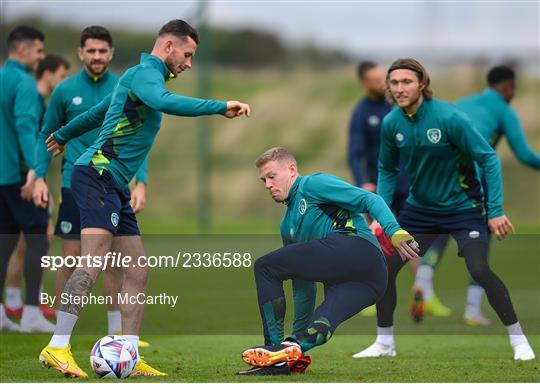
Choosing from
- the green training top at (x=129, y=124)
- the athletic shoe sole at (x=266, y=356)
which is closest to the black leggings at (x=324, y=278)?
the athletic shoe sole at (x=266, y=356)

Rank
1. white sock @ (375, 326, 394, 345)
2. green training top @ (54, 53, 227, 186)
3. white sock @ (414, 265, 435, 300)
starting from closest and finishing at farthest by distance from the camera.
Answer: green training top @ (54, 53, 227, 186) → white sock @ (375, 326, 394, 345) → white sock @ (414, 265, 435, 300)

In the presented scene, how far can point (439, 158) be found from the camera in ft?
30.3

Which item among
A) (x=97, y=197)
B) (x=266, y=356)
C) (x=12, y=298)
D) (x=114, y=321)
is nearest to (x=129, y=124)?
(x=97, y=197)

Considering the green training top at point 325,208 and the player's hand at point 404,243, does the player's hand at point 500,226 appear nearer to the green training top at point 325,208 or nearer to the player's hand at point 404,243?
the green training top at point 325,208

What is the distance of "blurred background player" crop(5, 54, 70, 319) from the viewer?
38.0 ft

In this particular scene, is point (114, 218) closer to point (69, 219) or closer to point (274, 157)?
point (274, 157)

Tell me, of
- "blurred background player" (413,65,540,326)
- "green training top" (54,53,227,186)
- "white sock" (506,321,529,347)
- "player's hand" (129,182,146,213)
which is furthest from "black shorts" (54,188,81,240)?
"blurred background player" (413,65,540,326)

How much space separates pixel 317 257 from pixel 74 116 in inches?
116

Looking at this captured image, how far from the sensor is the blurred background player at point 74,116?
959 centimetres

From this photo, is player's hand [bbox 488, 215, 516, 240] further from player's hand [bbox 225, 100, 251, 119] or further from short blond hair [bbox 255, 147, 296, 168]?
player's hand [bbox 225, 100, 251, 119]

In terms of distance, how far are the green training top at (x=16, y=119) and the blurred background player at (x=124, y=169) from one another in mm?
2868

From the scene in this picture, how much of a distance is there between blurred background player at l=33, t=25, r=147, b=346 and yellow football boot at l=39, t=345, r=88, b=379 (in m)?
1.98

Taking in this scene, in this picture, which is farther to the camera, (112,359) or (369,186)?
(369,186)

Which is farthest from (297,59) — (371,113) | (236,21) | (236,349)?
(236,349)
